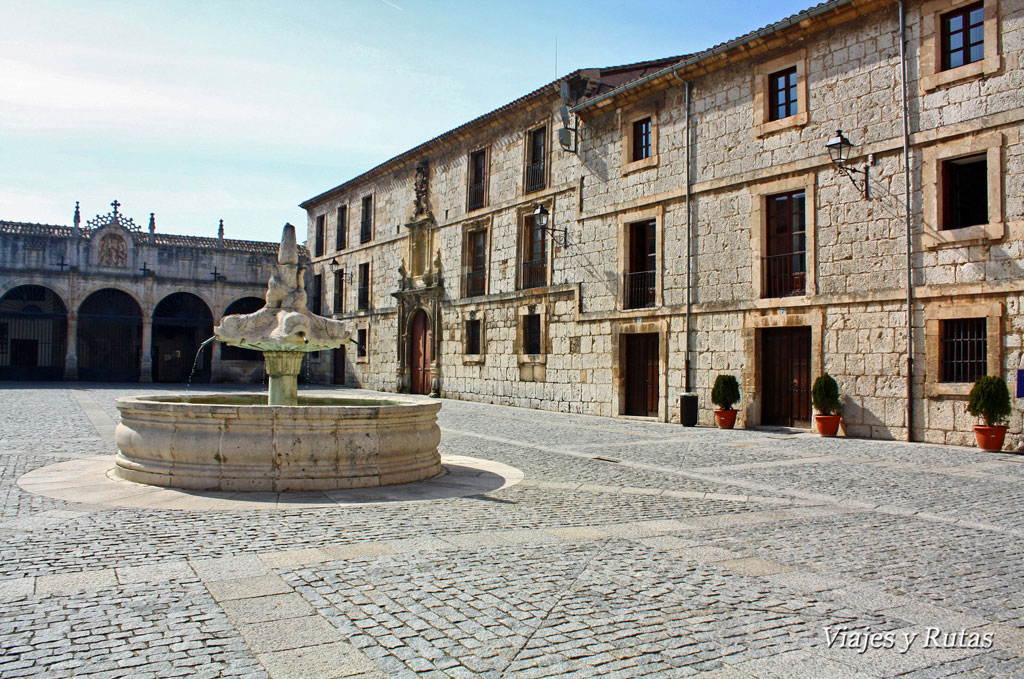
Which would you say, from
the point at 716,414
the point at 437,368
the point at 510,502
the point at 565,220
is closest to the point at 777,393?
the point at 716,414

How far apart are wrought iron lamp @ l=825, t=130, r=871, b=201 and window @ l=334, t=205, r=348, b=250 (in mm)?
22462

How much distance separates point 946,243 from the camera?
38.8 ft

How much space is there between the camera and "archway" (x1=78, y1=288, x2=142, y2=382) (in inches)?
1234

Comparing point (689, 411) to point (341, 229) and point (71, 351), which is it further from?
point (71, 351)

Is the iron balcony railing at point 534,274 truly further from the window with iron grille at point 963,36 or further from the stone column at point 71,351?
the stone column at point 71,351

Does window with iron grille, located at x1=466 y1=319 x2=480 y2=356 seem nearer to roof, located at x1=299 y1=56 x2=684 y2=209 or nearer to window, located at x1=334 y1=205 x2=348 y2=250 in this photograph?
roof, located at x1=299 y1=56 x2=684 y2=209

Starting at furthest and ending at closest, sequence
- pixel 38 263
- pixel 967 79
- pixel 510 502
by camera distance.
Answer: pixel 38 263 < pixel 967 79 < pixel 510 502

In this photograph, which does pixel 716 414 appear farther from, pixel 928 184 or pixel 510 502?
pixel 510 502

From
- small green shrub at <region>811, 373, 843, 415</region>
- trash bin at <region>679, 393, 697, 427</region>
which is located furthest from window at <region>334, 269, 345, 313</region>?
small green shrub at <region>811, 373, 843, 415</region>

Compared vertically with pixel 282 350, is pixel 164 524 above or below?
below

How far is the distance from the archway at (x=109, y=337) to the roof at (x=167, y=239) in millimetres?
2571

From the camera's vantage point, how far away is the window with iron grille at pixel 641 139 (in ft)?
57.0

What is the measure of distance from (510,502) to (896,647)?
373cm

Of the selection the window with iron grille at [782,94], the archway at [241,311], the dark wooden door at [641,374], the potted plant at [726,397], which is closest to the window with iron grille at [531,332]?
the dark wooden door at [641,374]
